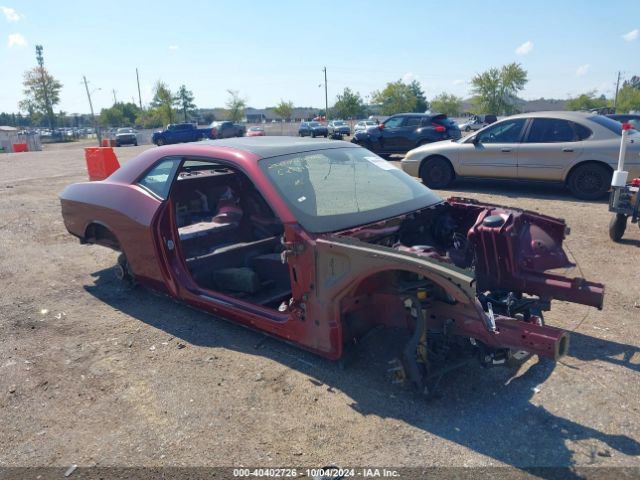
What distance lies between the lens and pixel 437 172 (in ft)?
33.7

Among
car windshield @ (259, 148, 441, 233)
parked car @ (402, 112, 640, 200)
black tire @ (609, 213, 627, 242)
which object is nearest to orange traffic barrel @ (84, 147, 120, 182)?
parked car @ (402, 112, 640, 200)

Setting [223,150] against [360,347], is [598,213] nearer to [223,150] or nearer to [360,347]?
[360,347]

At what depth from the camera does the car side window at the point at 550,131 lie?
28.8ft

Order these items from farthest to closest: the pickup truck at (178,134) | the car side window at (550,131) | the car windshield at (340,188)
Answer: the pickup truck at (178,134) → the car side window at (550,131) → the car windshield at (340,188)

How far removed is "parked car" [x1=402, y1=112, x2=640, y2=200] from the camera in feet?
27.7

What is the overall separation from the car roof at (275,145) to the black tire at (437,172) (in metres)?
6.06

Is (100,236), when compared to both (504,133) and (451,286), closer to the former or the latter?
(451,286)

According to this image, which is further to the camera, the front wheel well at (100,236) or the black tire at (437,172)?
the black tire at (437,172)

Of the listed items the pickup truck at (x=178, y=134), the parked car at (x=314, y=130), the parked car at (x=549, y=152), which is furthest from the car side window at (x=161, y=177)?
the parked car at (x=314, y=130)

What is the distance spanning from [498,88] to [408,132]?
5531 cm

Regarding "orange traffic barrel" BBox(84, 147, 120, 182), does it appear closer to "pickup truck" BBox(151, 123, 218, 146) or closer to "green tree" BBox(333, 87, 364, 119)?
"pickup truck" BBox(151, 123, 218, 146)

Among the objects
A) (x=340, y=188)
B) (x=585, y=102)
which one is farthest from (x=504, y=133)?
(x=585, y=102)

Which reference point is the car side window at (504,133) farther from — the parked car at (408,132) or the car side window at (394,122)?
the car side window at (394,122)

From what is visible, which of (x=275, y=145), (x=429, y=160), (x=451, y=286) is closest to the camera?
(x=451, y=286)
